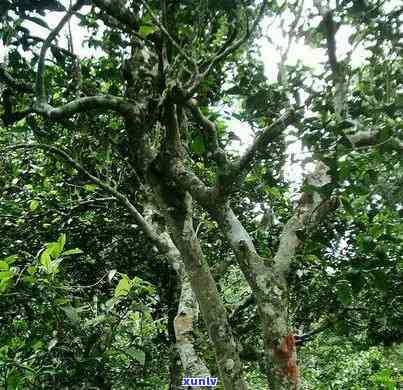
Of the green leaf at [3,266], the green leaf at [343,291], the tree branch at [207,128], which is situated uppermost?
the tree branch at [207,128]

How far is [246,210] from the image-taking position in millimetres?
5605

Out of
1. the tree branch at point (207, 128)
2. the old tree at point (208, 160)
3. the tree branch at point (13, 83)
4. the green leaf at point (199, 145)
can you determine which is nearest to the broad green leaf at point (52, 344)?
the old tree at point (208, 160)

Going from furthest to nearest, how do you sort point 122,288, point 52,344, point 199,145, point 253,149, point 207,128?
point 199,145
point 207,128
point 253,149
point 122,288
point 52,344

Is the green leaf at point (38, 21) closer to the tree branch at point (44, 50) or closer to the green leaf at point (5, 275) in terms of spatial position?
the tree branch at point (44, 50)

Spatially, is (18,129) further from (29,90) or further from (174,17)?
(174,17)

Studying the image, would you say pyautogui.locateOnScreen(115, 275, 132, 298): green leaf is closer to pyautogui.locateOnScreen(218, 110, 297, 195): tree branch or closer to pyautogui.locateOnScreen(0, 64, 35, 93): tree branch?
pyautogui.locateOnScreen(218, 110, 297, 195): tree branch

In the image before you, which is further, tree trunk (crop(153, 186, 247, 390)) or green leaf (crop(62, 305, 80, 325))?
tree trunk (crop(153, 186, 247, 390))

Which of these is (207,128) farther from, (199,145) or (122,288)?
(122,288)

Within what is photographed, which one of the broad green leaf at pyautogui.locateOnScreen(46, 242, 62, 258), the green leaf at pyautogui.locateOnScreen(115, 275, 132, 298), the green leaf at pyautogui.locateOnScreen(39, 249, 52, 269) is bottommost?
the green leaf at pyautogui.locateOnScreen(115, 275, 132, 298)

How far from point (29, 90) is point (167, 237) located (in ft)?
5.81

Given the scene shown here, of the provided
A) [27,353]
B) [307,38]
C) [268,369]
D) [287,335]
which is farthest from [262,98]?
[27,353]

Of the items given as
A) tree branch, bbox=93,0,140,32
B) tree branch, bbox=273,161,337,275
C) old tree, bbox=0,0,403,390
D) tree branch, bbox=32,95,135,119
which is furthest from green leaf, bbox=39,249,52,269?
tree branch, bbox=93,0,140,32

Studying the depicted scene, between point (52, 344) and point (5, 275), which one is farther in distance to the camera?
point (52, 344)

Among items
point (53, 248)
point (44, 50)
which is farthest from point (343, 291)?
point (44, 50)
